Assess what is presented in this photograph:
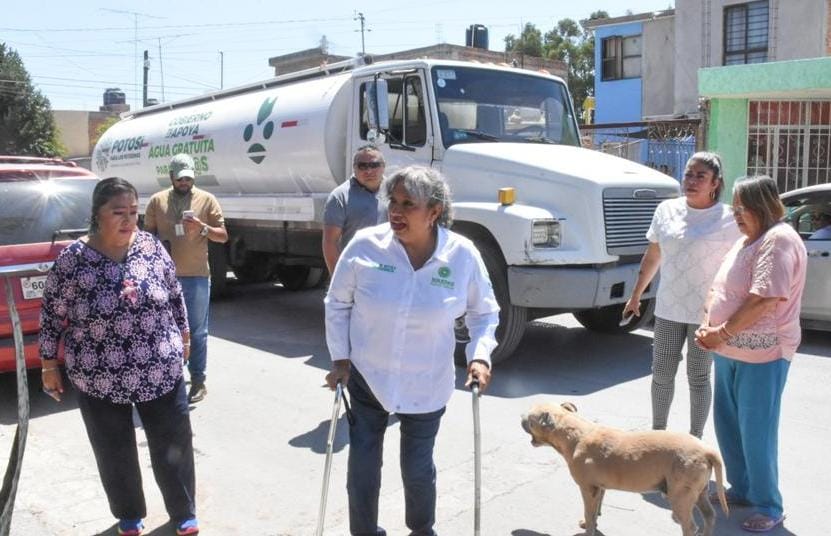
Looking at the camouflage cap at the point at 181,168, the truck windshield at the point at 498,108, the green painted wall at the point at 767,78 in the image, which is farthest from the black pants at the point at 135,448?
the green painted wall at the point at 767,78

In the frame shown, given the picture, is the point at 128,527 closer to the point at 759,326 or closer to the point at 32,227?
the point at 32,227

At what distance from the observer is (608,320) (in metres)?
8.22

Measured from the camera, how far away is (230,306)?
1045 cm

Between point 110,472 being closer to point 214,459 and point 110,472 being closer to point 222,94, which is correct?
point 214,459

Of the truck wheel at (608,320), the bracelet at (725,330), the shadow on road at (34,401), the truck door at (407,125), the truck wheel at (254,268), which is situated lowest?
the shadow on road at (34,401)

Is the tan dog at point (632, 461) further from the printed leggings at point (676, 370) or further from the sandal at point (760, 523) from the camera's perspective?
the printed leggings at point (676, 370)

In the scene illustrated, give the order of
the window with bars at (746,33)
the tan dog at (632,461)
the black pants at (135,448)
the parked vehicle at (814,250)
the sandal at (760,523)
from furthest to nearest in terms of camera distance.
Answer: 1. the window with bars at (746,33)
2. the parked vehicle at (814,250)
3. the sandal at (760,523)
4. the black pants at (135,448)
5. the tan dog at (632,461)

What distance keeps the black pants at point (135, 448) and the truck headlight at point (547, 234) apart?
3505mm

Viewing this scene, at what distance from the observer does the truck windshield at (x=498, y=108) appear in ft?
24.3

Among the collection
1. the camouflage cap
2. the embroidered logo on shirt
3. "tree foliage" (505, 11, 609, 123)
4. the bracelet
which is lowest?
the bracelet

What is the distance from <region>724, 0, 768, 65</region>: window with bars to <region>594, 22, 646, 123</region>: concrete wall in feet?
12.8

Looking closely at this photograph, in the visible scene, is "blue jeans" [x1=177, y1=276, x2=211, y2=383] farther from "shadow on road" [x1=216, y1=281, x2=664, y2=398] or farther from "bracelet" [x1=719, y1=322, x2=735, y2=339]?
"bracelet" [x1=719, y1=322, x2=735, y2=339]

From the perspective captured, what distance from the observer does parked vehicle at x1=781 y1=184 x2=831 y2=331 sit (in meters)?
7.52

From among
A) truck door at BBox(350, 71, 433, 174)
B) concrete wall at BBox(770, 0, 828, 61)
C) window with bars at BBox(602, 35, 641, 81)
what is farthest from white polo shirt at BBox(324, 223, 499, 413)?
window with bars at BBox(602, 35, 641, 81)
